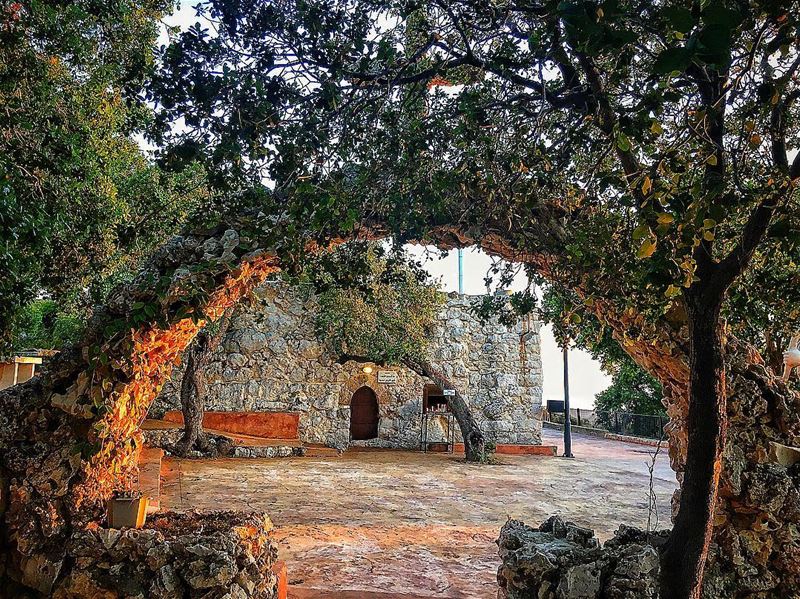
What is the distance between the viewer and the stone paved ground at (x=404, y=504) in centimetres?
508

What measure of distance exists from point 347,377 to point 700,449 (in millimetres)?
12873

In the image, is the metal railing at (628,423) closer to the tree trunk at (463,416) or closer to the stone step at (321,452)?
the tree trunk at (463,416)

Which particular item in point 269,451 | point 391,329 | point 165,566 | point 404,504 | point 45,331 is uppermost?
point 391,329

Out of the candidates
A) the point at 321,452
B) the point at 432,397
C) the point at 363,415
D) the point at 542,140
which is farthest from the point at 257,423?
the point at 542,140

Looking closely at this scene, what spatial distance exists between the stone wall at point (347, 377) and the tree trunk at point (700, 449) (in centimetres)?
1207

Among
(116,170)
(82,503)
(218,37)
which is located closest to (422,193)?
(218,37)

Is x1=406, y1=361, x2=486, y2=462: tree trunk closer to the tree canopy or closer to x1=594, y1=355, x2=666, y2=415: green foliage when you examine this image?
x1=594, y1=355, x2=666, y2=415: green foliage

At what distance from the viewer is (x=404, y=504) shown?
838 cm

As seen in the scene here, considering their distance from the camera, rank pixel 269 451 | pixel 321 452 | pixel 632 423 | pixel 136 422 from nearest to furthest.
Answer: pixel 136 422 → pixel 269 451 → pixel 321 452 → pixel 632 423

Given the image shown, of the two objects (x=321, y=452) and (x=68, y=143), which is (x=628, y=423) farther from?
Result: (x=68, y=143)

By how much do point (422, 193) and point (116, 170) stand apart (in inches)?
171

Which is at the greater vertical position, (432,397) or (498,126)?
(498,126)

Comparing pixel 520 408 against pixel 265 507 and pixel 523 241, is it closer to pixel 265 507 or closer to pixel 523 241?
pixel 265 507

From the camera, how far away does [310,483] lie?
9.90 metres
